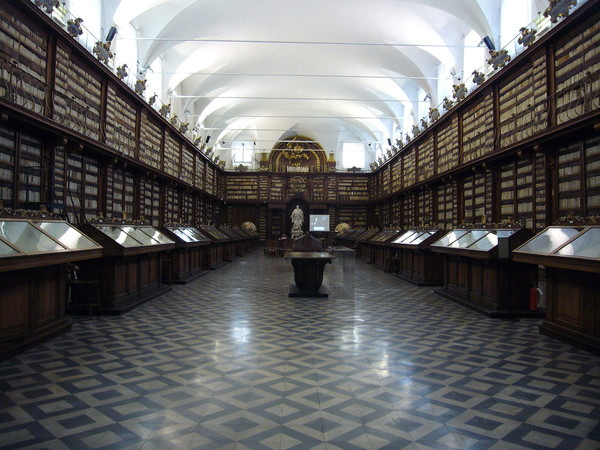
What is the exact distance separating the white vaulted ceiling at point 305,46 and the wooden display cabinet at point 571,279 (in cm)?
734

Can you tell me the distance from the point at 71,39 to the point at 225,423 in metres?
8.61

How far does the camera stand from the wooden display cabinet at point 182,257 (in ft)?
32.4

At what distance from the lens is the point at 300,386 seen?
10.7 ft

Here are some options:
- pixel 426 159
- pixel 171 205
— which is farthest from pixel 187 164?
pixel 426 159

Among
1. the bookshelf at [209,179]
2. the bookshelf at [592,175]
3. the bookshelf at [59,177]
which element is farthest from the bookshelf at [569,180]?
the bookshelf at [209,179]

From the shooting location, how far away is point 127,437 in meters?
2.43

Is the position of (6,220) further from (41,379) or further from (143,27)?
(143,27)

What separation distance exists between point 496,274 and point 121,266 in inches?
230

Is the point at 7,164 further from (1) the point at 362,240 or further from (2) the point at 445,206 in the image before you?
(1) the point at 362,240

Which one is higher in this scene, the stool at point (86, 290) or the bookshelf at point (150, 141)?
the bookshelf at point (150, 141)

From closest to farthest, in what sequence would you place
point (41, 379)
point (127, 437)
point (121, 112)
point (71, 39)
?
1. point (127, 437)
2. point (41, 379)
3. point (71, 39)
4. point (121, 112)

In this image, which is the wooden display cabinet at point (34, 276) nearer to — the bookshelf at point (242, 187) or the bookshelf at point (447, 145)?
the bookshelf at point (447, 145)

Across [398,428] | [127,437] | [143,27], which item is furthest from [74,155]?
[398,428]

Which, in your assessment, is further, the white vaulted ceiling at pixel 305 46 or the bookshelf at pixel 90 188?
the white vaulted ceiling at pixel 305 46
